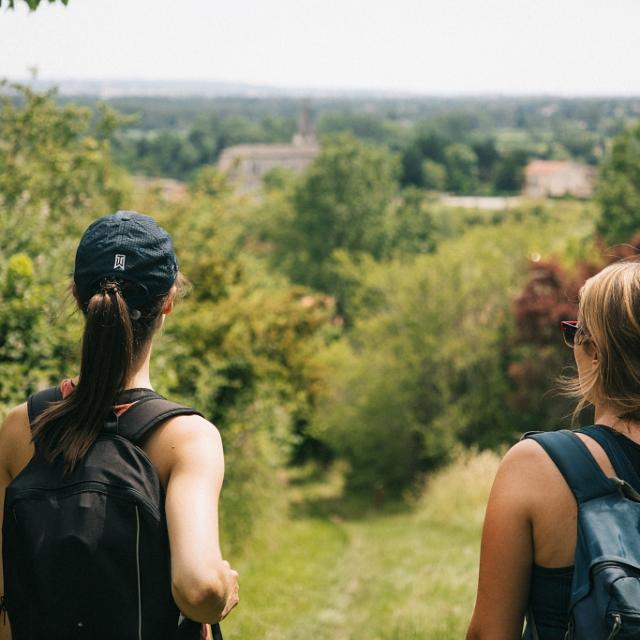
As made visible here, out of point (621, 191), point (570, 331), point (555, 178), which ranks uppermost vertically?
point (570, 331)

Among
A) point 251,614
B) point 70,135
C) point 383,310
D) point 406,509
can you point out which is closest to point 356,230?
point 383,310

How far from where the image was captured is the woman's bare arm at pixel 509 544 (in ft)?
6.98

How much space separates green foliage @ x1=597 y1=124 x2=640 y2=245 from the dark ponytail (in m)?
43.5

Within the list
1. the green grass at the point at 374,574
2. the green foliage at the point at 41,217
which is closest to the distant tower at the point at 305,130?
the green foliage at the point at 41,217

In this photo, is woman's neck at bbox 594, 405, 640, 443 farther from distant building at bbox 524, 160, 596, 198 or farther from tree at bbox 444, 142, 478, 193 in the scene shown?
distant building at bbox 524, 160, 596, 198

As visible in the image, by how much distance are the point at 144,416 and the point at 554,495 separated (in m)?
1.02

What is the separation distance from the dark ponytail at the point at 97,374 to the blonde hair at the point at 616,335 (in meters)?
1.17

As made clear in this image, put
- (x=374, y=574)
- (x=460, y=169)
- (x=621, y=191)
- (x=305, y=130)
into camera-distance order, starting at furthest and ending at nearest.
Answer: (x=305, y=130), (x=460, y=169), (x=621, y=191), (x=374, y=574)

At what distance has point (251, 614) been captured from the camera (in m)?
8.89

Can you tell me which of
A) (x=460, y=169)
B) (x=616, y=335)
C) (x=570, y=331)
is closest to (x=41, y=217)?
(x=570, y=331)

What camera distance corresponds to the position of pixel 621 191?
46469 mm

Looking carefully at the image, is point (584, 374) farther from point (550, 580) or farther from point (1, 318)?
point (1, 318)

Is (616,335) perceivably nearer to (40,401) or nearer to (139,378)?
(139,378)

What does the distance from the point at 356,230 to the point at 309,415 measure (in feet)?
81.1
